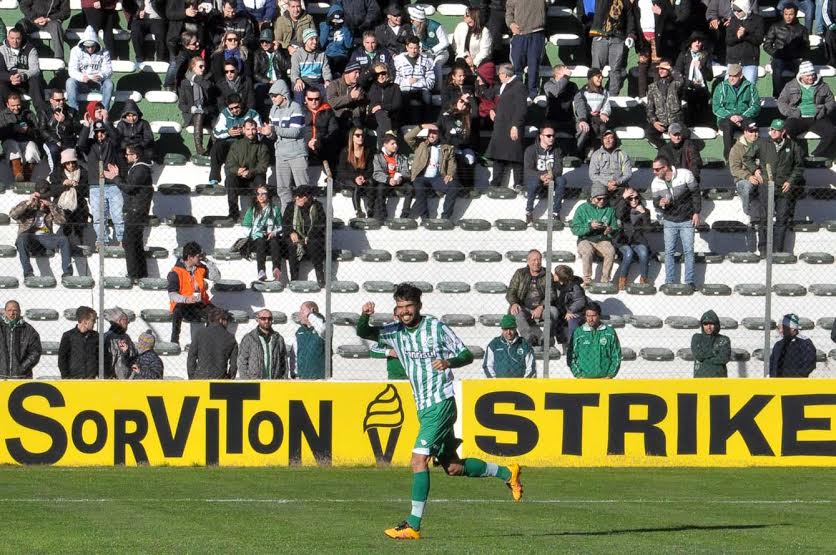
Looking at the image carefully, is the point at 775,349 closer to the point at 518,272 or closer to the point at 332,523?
the point at 518,272

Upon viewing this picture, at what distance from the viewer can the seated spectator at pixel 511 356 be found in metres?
19.1

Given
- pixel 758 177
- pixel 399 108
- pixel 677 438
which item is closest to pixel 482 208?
pixel 399 108

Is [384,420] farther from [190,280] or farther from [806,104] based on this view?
[806,104]

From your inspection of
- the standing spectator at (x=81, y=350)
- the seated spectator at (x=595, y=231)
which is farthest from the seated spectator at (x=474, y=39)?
the standing spectator at (x=81, y=350)

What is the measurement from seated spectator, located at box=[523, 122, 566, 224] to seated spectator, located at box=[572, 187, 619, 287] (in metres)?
0.60

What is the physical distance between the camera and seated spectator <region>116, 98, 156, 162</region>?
22.2 metres

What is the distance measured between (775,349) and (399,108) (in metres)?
7.05

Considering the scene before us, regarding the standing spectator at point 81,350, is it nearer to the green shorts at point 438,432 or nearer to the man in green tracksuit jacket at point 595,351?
the man in green tracksuit jacket at point 595,351

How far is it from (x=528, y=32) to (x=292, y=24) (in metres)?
3.74

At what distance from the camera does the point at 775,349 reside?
19.6 m

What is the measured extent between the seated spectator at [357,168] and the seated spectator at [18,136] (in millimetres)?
4477

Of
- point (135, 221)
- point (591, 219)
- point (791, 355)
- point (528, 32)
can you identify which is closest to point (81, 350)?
point (135, 221)

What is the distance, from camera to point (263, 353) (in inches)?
753

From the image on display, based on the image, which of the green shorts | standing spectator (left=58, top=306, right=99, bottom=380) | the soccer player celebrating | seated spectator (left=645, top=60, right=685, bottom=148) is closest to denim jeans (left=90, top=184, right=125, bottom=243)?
standing spectator (left=58, top=306, right=99, bottom=380)
